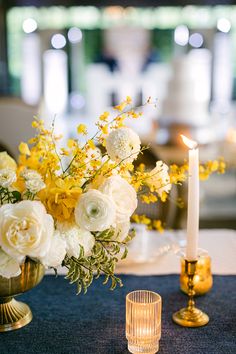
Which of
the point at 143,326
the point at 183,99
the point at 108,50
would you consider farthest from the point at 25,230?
the point at 108,50

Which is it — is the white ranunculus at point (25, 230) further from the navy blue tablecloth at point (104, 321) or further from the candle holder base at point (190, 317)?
the candle holder base at point (190, 317)

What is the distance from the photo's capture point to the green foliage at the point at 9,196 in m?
0.99

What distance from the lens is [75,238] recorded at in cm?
97

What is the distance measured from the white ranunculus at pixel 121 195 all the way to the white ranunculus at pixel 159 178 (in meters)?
0.09

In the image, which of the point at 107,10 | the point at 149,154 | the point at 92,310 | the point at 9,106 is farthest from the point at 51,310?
the point at 107,10

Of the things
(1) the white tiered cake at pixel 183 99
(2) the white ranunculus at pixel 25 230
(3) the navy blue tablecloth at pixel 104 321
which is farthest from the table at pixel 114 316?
(1) the white tiered cake at pixel 183 99

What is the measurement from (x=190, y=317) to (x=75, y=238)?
33 centimetres

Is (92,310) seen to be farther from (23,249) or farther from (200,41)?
(200,41)

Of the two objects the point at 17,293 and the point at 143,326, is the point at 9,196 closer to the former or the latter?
the point at 17,293

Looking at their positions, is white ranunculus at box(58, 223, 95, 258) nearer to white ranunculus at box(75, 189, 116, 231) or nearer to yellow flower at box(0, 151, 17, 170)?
white ranunculus at box(75, 189, 116, 231)

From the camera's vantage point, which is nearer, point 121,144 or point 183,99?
point 121,144

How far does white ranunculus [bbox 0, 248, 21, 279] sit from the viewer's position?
0.95 m

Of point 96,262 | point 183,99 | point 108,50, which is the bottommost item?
point 96,262

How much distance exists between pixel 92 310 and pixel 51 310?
0.09m
